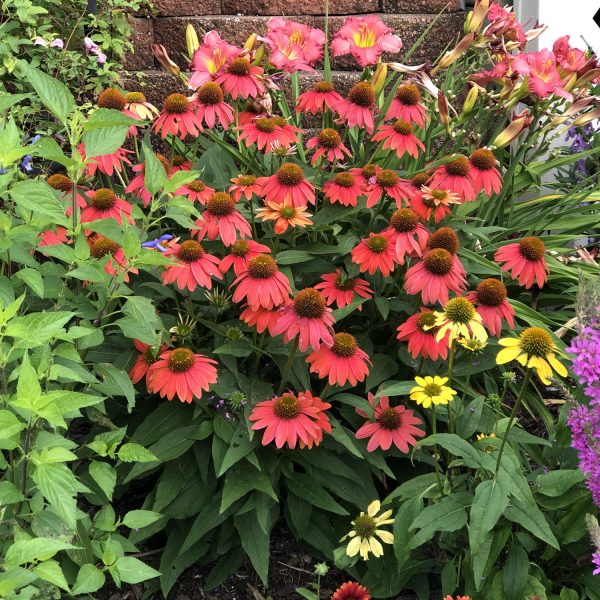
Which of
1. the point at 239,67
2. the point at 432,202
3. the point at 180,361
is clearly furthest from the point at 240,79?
the point at 180,361

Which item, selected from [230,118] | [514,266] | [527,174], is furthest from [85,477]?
[527,174]

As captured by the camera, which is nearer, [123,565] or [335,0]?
[123,565]

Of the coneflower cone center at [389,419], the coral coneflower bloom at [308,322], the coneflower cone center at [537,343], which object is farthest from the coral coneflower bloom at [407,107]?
the coneflower cone center at [537,343]

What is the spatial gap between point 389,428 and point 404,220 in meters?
0.50

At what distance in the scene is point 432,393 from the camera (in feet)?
5.69

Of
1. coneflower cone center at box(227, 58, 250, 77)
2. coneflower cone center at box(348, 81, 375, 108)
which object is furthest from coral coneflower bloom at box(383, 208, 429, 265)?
coneflower cone center at box(227, 58, 250, 77)

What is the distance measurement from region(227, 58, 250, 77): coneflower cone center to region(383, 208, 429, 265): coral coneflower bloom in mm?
644

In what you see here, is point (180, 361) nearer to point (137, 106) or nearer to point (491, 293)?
point (491, 293)

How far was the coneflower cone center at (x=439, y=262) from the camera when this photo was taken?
1.91m

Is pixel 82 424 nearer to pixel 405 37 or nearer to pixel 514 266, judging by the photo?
pixel 514 266

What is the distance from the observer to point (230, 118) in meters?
2.26

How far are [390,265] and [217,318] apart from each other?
1.55 ft

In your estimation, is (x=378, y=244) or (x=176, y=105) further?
(x=176, y=105)

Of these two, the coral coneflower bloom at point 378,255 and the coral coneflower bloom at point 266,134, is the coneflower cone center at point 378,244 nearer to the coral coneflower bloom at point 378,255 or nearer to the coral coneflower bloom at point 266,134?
the coral coneflower bloom at point 378,255
